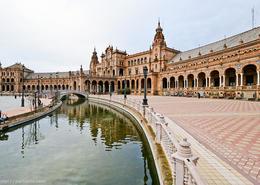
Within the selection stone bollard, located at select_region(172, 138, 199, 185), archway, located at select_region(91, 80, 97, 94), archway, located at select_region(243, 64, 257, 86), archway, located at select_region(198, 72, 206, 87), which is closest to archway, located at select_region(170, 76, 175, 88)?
archway, located at select_region(198, 72, 206, 87)

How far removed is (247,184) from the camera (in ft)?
14.4

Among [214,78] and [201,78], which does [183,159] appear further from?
[201,78]

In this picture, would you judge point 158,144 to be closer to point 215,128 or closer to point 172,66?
point 215,128

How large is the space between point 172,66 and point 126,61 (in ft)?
90.9

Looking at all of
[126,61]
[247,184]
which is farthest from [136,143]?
[126,61]

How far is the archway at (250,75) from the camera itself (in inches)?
1367

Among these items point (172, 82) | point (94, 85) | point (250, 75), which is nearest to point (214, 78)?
point (250, 75)

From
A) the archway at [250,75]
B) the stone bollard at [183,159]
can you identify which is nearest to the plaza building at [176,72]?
the archway at [250,75]

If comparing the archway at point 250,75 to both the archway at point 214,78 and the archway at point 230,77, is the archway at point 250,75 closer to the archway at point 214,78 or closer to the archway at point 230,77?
the archway at point 230,77

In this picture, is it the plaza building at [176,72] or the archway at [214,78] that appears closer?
the plaza building at [176,72]

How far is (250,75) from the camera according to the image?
35.5 meters

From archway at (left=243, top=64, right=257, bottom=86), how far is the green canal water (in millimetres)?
30291

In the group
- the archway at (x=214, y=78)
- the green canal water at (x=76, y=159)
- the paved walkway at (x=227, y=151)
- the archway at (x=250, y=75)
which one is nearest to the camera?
the paved walkway at (x=227, y=151)

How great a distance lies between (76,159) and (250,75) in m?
37.2
